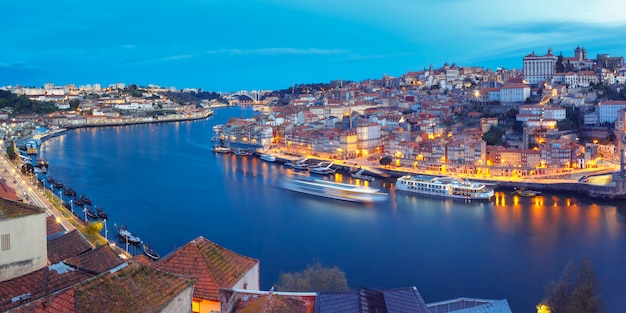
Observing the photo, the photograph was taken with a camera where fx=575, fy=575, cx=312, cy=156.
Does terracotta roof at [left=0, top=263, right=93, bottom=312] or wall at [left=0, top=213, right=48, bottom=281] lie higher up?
wall at [left=0, top=213, right=48, bottom=281]

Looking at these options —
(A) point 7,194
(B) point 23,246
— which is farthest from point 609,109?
(B) point 23,246

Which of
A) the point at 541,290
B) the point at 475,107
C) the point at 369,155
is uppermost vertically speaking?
the point at 475,107

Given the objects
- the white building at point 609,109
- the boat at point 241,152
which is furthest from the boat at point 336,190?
the white building at point 609,109

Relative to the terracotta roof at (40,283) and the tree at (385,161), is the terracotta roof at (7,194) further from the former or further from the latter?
the tree at (385,161)

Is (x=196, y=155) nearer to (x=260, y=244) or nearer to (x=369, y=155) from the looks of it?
(x=369, y=155)

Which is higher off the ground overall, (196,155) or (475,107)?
(475,107)

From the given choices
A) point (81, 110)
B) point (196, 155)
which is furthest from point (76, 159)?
point (81, 110)

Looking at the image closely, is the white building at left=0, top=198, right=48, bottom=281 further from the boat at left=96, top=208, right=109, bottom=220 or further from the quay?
the quay

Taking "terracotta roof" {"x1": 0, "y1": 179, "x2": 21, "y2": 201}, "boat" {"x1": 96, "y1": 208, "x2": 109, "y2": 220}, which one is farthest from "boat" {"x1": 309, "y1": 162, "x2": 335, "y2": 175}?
"terracotta roof" {"x1": 0, "y1": 179, "x2": 21, "y2": 201}
